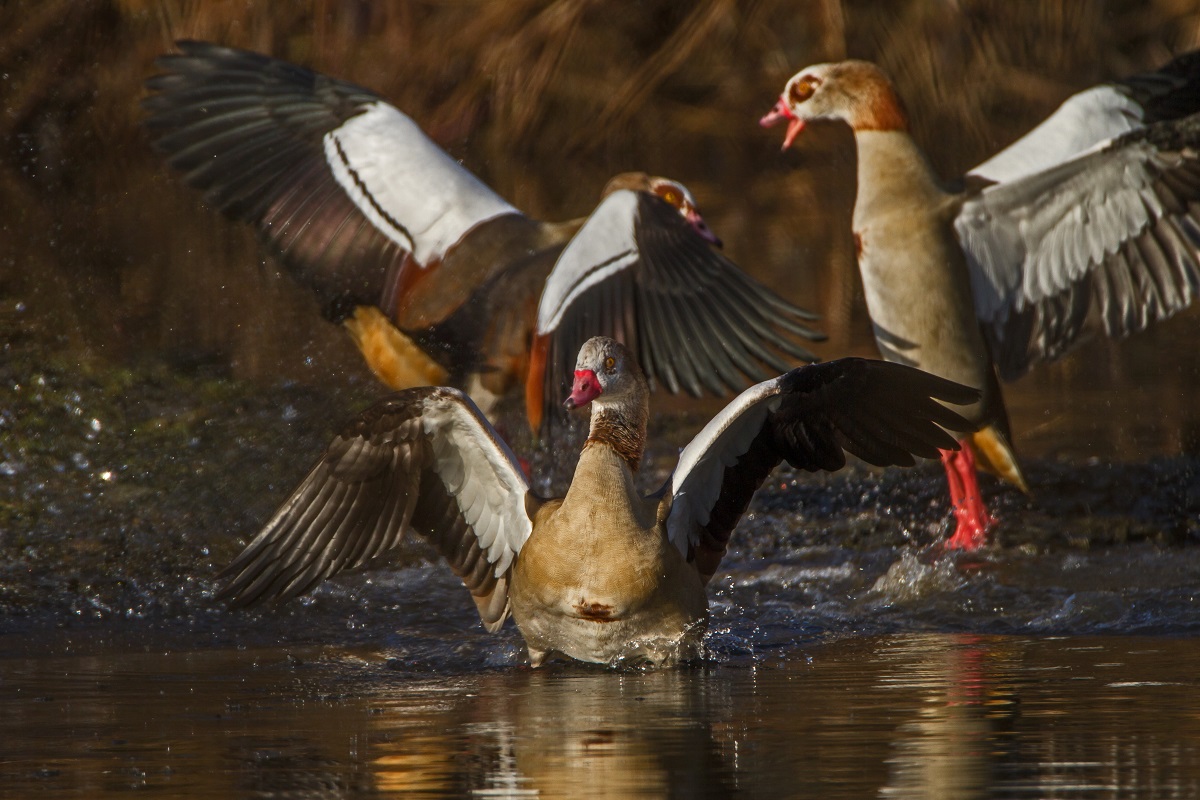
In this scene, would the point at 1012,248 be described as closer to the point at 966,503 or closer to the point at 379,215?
the point at 966,503

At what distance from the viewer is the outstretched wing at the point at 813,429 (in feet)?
16.0

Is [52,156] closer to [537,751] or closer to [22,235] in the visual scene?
[22,235]

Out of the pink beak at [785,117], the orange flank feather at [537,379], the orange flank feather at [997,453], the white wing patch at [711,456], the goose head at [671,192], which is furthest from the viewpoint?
the pink beak at [785,117]

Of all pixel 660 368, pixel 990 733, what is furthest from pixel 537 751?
pixel 660 368

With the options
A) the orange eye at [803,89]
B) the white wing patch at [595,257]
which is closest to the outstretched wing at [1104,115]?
the orange eye at [803,89]

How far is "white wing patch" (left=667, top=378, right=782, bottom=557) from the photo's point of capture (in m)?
4.85

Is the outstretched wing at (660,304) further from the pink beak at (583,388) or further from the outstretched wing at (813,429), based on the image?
the pink beak at (583,388)

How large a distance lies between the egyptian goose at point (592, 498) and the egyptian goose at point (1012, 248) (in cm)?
187

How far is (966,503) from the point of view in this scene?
22.6 ft

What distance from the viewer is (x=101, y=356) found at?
9109 mm

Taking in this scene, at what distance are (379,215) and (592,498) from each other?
2.77m

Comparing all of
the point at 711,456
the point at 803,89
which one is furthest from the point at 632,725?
the point at 803,89

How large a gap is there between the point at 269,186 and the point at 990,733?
4.68 m

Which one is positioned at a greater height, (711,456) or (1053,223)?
(1053,223)
